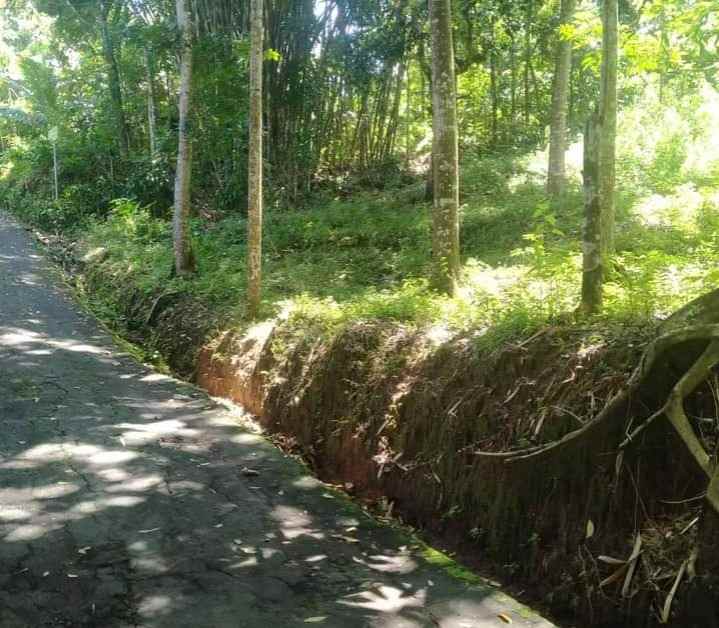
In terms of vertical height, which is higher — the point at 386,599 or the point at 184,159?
the point at 184,159

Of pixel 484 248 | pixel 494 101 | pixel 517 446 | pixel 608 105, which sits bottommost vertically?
pixel 517 446

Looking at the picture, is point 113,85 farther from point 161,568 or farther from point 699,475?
point 699,475

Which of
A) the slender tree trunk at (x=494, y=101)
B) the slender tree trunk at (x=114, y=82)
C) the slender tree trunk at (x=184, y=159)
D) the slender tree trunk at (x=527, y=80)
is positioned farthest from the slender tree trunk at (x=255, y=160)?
the slender tree trunk at (x=114, y=82)

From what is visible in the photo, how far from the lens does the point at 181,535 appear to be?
209 inches

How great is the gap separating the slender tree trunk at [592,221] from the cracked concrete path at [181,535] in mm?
2227

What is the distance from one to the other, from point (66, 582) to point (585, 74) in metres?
18.7

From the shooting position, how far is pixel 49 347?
36.0 ft

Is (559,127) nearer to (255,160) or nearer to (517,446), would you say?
(255,160)

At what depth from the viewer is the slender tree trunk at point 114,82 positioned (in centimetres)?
2161

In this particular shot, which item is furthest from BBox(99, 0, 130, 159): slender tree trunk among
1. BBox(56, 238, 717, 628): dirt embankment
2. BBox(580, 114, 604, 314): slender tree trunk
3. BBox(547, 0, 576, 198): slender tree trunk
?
BBox(580, 114, 604, 314): slender tree trunk

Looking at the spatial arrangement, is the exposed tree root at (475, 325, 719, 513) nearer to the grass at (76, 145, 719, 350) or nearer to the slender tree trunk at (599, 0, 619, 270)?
the grass at (76, 145, 719, 350)

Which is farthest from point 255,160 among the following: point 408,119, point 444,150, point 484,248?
point 408,119

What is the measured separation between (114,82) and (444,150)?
1668cm

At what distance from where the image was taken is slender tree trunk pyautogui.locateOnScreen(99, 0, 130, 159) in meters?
21.6
